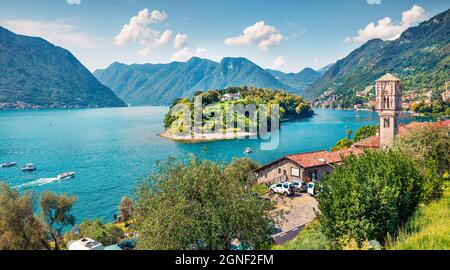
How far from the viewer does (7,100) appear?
12062cm

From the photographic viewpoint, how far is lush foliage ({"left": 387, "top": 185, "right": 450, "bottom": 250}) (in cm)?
451

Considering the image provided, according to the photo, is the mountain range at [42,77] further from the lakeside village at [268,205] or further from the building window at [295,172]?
the building window at [295,172]

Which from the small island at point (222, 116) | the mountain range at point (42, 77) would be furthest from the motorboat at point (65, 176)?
the small island at point (222, 116)

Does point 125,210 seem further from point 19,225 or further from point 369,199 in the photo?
point 369,199

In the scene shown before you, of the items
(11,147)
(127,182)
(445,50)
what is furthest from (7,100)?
(445,50)

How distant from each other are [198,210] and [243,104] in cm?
9300

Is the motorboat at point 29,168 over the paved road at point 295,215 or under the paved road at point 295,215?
under

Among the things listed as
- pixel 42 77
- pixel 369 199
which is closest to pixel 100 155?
pixel 42 77

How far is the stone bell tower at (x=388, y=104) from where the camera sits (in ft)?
77.1

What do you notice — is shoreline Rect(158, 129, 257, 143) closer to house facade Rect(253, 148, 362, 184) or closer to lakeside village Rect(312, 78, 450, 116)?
lakeside village Rect(312, 78, 450, 116)

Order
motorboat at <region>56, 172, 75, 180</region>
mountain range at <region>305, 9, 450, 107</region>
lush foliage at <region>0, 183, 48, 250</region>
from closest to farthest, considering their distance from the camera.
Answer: lush foliage at <region>0, 183, 48, 250</region>, motorboat at <region>56, 172, 75, 180</region>, mountain range at <region>305, 9, 450, 107</region>

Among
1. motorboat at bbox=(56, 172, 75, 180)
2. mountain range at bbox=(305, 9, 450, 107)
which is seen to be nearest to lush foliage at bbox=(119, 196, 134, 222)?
motorboat at bbox=(56, 172, 75, 180)

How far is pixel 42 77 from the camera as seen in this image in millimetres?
75938

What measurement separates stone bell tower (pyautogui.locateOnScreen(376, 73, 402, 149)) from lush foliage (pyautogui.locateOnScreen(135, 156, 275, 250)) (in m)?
16.7
